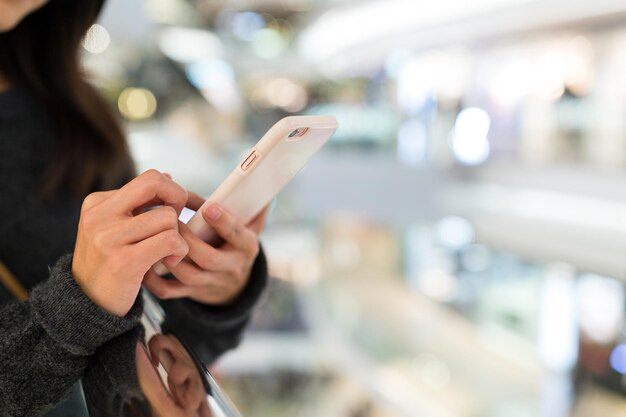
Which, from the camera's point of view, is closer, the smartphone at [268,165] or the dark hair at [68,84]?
the smartphone at [268,165]

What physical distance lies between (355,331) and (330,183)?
4.19ft

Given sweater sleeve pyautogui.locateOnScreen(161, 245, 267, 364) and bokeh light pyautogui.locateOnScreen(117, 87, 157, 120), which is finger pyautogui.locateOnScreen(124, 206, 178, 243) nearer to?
sweater sleeve pyautogui.locateOnScreen(161, 245, 267, 364)

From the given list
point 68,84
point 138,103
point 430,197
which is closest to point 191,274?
point 68,84

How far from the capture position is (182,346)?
1.44ft

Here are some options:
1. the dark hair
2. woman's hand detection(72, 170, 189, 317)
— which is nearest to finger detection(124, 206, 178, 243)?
woman's hand detection(72, 170, 189, 317)

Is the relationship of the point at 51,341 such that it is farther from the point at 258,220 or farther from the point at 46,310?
the point at 258,220

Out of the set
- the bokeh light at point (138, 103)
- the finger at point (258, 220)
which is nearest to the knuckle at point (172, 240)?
the finger at point (258, 220)

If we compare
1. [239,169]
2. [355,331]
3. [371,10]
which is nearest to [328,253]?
[355,331]

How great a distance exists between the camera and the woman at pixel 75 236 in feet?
1.35

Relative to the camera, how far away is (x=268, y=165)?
486 millimetres

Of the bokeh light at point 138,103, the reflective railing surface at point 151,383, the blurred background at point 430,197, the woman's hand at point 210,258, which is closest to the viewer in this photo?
the reflective railing surface at point 151,383

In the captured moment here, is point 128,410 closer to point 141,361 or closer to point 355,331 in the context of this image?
point 141,361

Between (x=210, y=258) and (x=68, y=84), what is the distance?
1.36ft

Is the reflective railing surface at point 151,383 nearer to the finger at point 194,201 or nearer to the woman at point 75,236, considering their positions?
the woman at point 75,236
